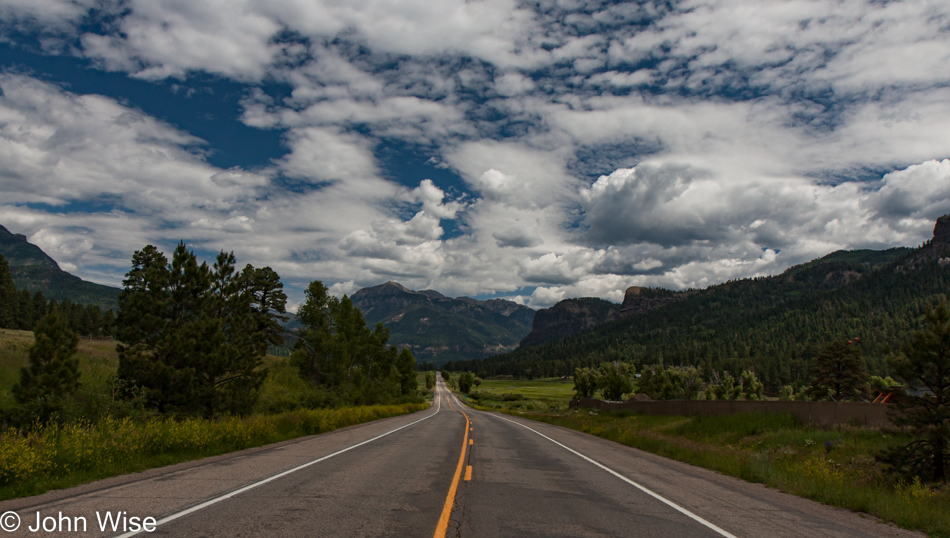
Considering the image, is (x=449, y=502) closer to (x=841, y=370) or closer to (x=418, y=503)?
(x=418, y=503)

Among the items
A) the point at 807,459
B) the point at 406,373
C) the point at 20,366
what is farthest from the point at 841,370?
the point at 20,366

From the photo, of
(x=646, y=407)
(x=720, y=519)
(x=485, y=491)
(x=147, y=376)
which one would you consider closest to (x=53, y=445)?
(x=485, y=491)

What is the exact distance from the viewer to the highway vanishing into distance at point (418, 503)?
6742 millimetres

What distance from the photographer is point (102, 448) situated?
11.6 m

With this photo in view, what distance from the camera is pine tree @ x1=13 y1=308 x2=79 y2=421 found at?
75.5ft

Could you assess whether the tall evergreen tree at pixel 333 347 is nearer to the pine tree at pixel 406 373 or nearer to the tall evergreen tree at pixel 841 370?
the pine tree at pixel 406 373

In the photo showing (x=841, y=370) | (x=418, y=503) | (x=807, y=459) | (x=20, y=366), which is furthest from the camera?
(x=841, y=370)

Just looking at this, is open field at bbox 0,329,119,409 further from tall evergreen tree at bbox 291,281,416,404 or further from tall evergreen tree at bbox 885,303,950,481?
tall evergreen tree at bbox 885,303,950,481

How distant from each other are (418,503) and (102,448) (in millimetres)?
8769

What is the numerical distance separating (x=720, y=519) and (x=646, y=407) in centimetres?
3683

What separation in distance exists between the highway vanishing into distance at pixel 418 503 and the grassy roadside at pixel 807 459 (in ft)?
2.37

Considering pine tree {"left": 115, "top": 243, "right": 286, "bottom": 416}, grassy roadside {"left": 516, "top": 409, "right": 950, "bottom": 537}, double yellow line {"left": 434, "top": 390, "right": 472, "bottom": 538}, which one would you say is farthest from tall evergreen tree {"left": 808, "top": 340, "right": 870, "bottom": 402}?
pine tree {"left": 115, "top": 243, "right": 286, "bottom": 416}

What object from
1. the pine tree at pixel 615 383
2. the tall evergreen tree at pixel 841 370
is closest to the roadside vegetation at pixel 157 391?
Result: the pine tree at pixel 615 383

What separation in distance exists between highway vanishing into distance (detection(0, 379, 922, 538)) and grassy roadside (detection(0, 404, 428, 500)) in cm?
74
